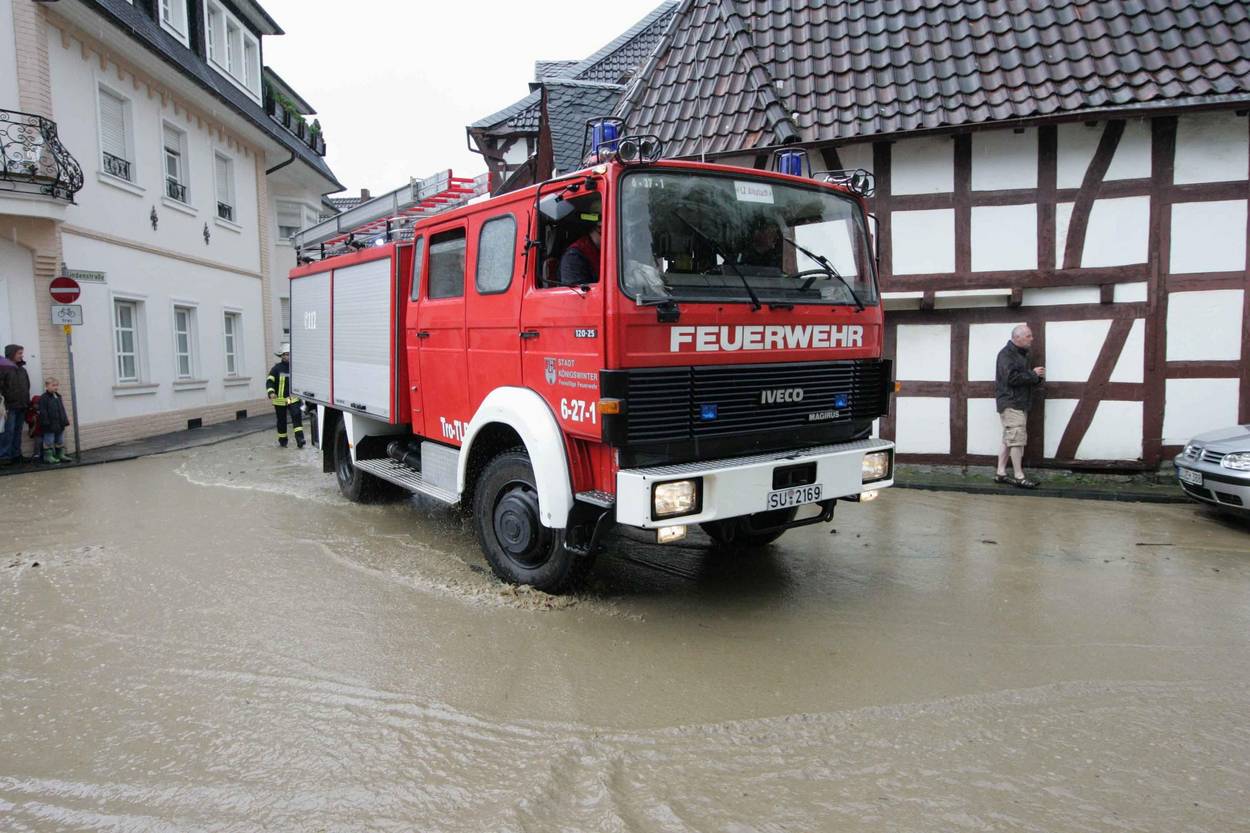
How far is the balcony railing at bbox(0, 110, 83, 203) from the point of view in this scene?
10.5 metres

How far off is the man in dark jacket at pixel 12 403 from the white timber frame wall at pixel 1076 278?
10615 mm

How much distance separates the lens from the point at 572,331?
4480mm

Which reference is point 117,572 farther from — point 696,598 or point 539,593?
point 696,598

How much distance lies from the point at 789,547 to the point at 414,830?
13.3 feet

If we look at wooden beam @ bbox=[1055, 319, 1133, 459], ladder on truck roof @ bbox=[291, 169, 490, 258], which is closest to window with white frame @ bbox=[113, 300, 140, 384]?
ladder on truck roof @ bbox=[291, 169, 490, 258]

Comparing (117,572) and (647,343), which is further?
(117,572)

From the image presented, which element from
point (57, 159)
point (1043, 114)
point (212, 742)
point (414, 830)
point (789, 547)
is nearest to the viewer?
point (414, 830)

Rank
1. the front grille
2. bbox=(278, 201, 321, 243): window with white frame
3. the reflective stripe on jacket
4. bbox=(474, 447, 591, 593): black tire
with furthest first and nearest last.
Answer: bbox=(278, 201, 321, 243): window with white frame
the reflective stripe on jacket
bbox=(474, 447, 591, 593): black tire
the front grille

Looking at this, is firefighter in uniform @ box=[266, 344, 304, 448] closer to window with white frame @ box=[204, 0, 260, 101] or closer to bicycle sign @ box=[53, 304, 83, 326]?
bicycle sign @ box=[53, 304, 83, 326]

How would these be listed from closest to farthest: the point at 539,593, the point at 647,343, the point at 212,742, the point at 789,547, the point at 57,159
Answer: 1. the point at 212,742
2. the point at 647,343
3. the point at 539,593
4. the point at 789,547
5. the point at 57,159

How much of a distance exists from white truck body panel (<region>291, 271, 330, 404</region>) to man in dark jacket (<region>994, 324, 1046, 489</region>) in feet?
22.4

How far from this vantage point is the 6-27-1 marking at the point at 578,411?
4.35 meters

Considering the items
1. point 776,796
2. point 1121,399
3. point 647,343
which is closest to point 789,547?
point 647,343

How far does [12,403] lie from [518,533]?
9.30 meters
